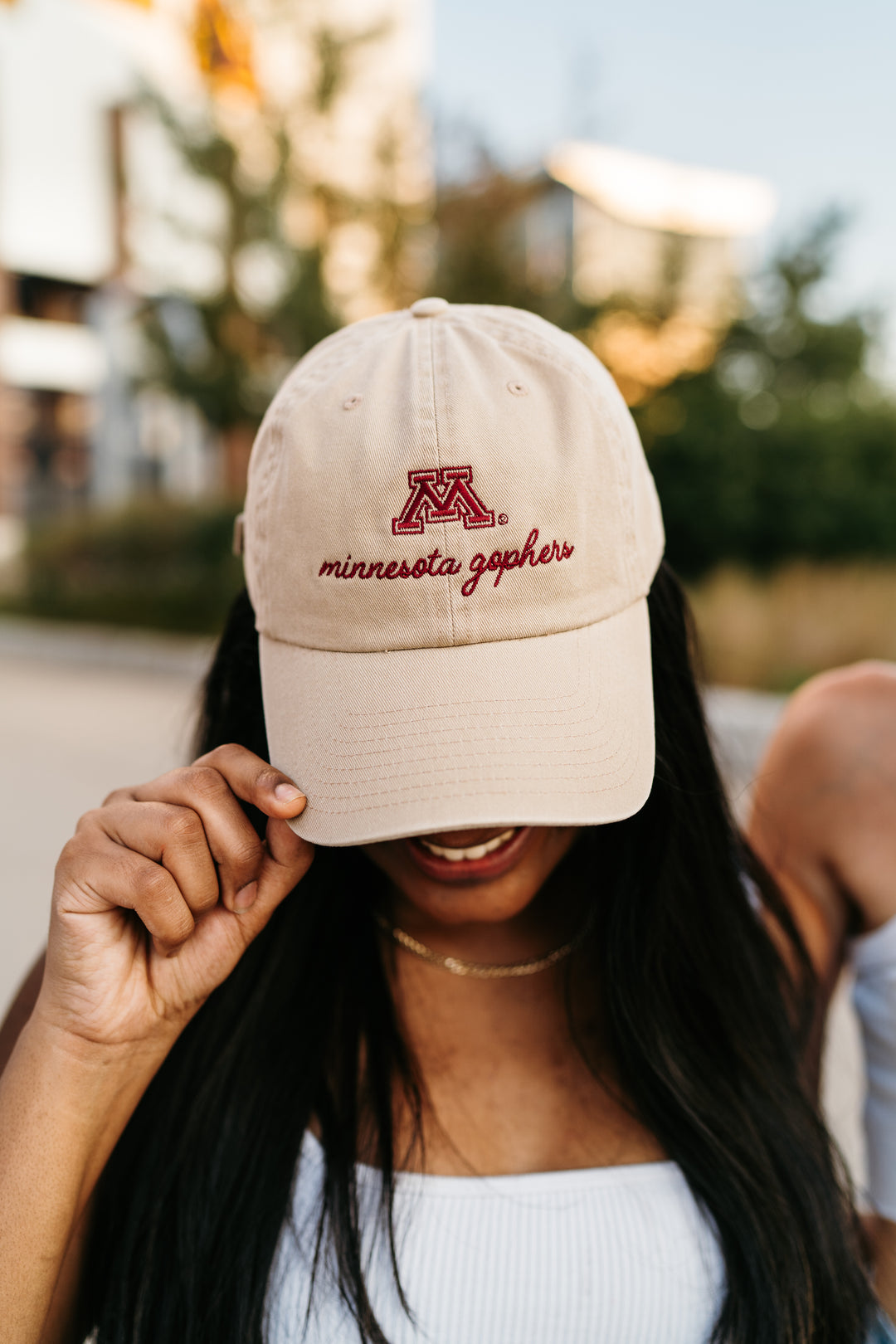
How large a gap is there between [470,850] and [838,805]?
65 centimetres

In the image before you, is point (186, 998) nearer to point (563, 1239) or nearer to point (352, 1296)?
point (352, 1296)

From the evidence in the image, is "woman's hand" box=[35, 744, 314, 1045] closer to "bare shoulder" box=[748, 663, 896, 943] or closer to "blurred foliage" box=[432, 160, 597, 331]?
"bare shoulder" box=[748, 663, 896, 943]

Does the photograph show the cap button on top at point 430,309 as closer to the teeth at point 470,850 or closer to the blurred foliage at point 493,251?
the teeth at point 470,850

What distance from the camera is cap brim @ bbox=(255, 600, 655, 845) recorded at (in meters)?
1.07

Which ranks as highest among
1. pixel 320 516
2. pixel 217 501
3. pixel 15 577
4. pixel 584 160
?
pixel 320 516

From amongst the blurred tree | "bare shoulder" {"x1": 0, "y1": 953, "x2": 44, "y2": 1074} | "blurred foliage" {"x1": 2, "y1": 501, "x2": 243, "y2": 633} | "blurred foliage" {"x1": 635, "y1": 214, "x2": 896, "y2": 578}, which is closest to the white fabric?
"bare shoulder" {"x1": 0, "y1": 953, "x2": 44, "y2": 1074}

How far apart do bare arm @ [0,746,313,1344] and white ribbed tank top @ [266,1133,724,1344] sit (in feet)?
0.91

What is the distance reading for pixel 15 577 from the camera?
1541 cm

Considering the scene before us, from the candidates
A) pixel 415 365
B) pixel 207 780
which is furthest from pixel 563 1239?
pixel 415 365

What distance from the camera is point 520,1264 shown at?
1.27 metres

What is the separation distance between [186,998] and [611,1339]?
2.10 ft

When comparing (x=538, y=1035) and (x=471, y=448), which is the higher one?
(x=471, y=448)

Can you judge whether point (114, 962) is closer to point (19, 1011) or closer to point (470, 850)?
point (19, 1011)

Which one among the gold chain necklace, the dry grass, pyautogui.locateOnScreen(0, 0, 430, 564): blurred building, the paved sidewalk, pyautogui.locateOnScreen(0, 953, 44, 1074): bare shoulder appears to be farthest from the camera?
pyautogui.locateOnScreen(0, 0, 430, 564): blurred building
